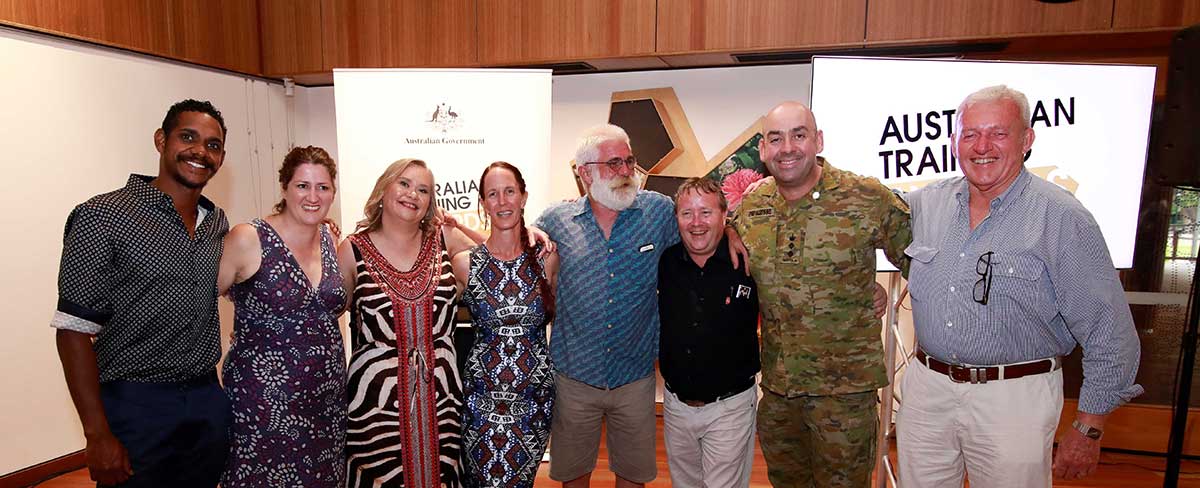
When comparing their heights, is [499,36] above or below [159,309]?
above

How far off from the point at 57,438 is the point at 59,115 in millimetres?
1914

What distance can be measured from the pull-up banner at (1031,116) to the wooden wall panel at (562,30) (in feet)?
4.80

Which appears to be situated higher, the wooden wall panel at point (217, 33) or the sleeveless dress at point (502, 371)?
the wooden wall panel at point (217, 33)

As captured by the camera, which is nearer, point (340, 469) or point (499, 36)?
point (340, 469)

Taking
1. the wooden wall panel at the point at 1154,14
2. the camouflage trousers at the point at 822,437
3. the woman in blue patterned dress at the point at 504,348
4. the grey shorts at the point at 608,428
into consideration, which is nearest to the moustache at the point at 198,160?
the woman in blue patterned dress at the point at 504,348

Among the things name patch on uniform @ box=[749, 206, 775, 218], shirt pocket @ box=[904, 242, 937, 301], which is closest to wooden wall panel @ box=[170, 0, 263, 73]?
name patch on uniform @ box=[749, 206, 775, 218]

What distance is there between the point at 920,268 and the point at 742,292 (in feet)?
1.94

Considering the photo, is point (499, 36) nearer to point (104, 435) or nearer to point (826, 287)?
point (826, 287)

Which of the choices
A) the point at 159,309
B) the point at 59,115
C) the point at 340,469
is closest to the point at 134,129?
the point at 59,115

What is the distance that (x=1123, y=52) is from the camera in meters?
3.63

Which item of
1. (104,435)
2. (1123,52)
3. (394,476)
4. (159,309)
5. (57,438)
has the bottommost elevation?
(57,438)

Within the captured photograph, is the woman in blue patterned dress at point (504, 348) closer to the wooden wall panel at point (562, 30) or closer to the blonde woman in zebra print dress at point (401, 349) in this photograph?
the blonde woman in zebra print dress at point (401, 349)

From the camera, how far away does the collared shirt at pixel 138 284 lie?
1769mm

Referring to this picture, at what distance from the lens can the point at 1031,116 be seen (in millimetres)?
2957
